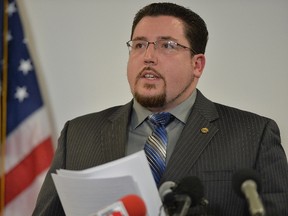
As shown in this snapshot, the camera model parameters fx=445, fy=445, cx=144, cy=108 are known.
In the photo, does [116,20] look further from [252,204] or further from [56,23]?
[252,204]

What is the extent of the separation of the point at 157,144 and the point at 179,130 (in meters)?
0.14

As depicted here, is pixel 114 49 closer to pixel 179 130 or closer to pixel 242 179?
pixel 179 130

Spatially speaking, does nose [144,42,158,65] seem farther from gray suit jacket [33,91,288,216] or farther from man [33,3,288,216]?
gray suit jacket [33,91,288,216]

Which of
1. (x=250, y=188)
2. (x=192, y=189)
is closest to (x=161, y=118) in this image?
(x=192, y=189)

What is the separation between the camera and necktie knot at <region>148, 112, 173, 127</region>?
1.79m

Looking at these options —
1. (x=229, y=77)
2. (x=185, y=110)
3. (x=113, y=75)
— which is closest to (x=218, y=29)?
(x=229, y=77)

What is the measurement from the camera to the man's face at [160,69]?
68.8 inches

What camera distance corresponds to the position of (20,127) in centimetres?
254

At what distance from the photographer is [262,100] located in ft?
8.35

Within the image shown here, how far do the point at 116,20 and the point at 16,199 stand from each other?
119 cm

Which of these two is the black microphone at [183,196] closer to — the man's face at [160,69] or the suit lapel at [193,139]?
the suit lapel at [193,139]

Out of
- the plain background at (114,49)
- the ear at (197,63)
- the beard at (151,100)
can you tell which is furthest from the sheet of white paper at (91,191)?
the plain background at (114,49)

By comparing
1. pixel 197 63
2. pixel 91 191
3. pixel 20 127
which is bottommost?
pixel 20 127

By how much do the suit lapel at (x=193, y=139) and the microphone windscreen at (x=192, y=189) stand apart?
1.63ft
